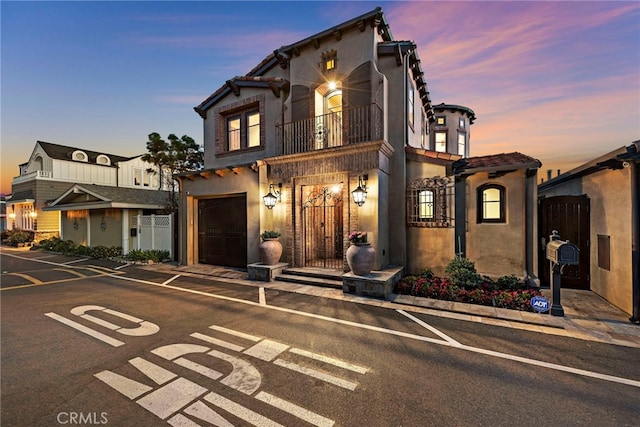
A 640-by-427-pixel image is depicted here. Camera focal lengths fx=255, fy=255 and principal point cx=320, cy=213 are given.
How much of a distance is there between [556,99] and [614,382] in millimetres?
10917

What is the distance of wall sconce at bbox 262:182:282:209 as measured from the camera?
29.5ft

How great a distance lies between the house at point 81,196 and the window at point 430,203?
1461 cm

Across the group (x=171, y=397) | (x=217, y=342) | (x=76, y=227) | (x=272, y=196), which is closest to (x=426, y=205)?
(x=272, y=196)

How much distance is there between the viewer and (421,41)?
8.96 m

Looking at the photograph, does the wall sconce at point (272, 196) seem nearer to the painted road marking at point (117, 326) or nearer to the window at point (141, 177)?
the painted road marking at point (117, 326)

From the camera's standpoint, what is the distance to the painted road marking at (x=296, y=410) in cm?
253

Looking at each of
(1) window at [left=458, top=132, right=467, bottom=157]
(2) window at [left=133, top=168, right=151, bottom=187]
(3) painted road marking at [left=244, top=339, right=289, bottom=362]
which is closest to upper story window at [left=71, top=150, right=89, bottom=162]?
(2) window at [left=133, top=168, right=151, bottom=187]

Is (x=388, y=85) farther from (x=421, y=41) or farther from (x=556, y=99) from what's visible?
(x=556, y=99)

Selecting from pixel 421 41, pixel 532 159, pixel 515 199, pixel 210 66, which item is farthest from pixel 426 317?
pixel 210 66

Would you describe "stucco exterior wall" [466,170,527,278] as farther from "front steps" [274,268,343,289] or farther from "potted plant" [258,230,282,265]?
"potted plant" [258,230,282,265]

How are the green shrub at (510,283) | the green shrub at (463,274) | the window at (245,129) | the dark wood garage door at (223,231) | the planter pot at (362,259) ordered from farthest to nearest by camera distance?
the window at (245,129)
the dark wood garage door at (223,231)
the green shrub at (510,283)
the planter pot at (362,259)
the green shrub at (463,274)

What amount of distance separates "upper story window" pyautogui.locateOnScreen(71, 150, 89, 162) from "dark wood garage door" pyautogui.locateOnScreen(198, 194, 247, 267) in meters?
21.5

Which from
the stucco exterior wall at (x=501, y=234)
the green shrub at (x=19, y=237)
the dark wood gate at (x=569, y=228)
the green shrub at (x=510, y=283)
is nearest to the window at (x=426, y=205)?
the stucco exterior wall at (x=501, y=234)

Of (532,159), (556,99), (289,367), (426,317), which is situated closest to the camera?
(289,367)
